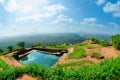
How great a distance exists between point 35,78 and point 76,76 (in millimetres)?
4589

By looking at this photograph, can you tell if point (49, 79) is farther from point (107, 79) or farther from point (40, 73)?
point (107, 79)

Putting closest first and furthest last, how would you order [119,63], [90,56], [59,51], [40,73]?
[40,73] < [119,63] < [90,56] < [59,51]

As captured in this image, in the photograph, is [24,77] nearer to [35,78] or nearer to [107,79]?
[35,78]

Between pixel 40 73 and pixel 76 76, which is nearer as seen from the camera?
pixel 76 76

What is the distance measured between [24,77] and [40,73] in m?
2.02

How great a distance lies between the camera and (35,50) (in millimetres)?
49406

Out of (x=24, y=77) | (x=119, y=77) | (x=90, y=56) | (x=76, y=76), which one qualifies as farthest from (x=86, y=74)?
(x=90, y=56)

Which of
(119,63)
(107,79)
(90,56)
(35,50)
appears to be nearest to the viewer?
(107,79)

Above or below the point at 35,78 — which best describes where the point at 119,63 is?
above

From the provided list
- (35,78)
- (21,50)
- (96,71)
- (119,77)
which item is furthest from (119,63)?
(21,50)

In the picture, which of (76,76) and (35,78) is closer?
(76,76)

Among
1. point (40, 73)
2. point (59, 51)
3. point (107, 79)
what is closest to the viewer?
point (107, 79)

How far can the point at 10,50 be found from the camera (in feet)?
157

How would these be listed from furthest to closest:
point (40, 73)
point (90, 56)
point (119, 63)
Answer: point (90, 56)
point (119, 63)
point (40, 73)
